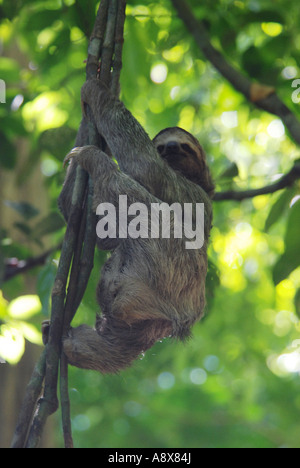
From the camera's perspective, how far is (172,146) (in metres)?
→ 5.39

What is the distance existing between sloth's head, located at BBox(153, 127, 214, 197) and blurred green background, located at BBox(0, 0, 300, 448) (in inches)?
29.5

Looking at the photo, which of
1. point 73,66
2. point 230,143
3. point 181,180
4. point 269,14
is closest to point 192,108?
point 230,143

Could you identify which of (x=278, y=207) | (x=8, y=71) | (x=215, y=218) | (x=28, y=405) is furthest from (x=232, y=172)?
(x=28, y=405)

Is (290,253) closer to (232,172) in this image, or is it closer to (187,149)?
(187,149)

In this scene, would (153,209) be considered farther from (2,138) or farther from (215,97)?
(215,97)

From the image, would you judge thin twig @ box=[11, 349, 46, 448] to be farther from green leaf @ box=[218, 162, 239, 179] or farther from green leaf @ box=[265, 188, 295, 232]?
green leaf @ box=[218, 162, 239, 179]

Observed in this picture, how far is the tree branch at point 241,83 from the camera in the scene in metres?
5.80

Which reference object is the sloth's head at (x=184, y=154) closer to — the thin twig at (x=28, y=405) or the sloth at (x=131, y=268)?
the sloth at (x=131, y=268)

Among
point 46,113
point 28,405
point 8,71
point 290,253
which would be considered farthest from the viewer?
point 46,113
